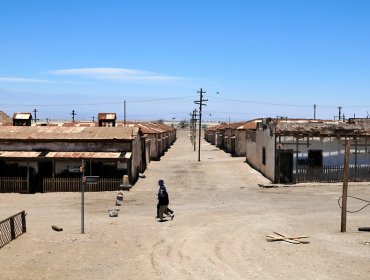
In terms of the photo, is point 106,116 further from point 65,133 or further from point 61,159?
point 61,159

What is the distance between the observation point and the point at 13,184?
29047 mm

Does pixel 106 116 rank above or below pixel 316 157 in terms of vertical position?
above

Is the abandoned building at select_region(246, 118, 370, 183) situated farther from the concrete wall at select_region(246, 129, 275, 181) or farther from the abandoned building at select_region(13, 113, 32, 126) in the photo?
the abandoned building at select_region(13, 113, 32, 126)

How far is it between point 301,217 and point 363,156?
1335 centimetres

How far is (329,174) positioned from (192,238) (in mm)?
17572

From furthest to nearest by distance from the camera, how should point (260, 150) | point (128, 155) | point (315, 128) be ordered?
point (260, 150) → point (315, 128) → point (128, 155)

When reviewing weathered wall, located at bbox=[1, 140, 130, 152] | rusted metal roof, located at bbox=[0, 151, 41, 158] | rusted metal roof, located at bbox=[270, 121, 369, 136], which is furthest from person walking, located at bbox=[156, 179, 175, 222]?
rusted metal roof, located at bbox=[0, 151, 41, 158]

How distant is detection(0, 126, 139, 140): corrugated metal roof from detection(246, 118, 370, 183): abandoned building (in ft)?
31.0

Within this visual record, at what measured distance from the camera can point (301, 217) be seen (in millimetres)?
20547

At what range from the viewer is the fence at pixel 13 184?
29.0m

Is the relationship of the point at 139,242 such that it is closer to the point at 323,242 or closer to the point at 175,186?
the point at 323,242

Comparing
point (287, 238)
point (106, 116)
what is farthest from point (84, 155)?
point (287, 238)

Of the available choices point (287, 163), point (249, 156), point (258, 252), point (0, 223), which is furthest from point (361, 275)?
point (249, 156)

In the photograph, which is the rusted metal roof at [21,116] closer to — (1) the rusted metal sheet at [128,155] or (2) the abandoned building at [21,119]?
(2) the abandoned building at [21,119]
